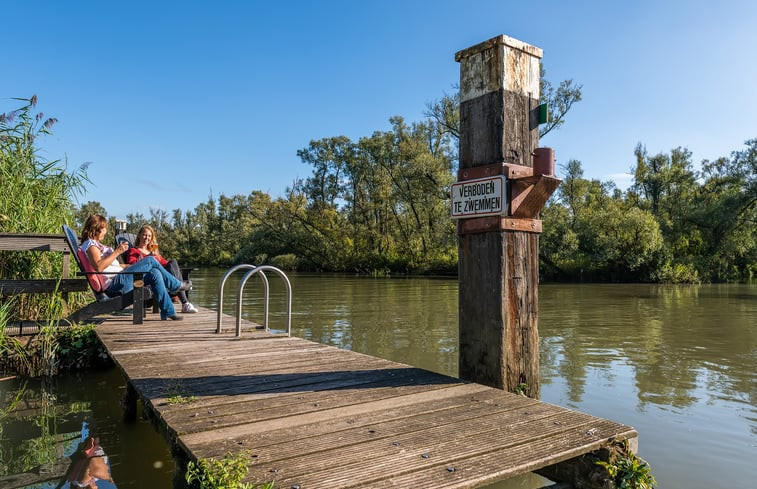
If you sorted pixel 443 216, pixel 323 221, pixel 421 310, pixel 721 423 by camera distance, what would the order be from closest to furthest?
pixel 721 423, pixel 421 310, pixel 443 216, pixel 323 221

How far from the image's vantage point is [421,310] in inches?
576

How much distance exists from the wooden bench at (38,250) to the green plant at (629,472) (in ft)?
19.8

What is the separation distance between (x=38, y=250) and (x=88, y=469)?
11.4ft

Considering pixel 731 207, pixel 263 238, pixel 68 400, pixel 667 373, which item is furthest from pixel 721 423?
pixel 263 238

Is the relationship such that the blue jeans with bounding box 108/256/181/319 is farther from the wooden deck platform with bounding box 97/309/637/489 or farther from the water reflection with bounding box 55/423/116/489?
the water reflection with bounding box 55/423/116/489

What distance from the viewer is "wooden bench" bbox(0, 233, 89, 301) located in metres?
5.75

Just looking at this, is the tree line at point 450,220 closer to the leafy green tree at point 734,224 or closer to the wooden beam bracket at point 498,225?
the leafy green tree at point 734,224

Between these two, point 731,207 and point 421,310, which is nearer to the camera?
point 421,310

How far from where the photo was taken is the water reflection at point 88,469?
11.4ft

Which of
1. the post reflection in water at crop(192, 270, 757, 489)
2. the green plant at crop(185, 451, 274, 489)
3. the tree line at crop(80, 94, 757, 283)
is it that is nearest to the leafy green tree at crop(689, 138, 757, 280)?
the tree line at crop(80, 94, 757, 283)

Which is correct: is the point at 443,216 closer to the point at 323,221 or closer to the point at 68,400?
the point at 323,221

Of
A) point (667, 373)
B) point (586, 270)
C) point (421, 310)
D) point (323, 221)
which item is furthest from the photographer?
point (323, 221)

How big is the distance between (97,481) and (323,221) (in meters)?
45.2

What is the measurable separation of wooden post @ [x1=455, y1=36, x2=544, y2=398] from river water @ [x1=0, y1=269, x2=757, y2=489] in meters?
0.92
